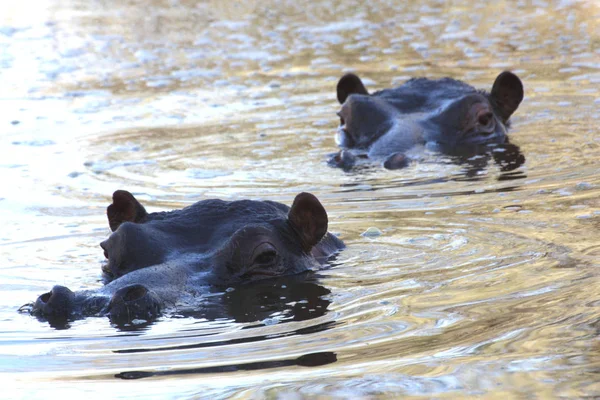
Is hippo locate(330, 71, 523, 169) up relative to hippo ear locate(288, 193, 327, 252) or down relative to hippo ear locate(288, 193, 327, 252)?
up

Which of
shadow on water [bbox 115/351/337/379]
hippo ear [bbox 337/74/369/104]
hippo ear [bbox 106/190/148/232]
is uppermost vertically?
hippo ear [bbox 337/74/369/104]

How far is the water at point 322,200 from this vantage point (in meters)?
4.44

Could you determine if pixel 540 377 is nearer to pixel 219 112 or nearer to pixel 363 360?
pixel 363 360

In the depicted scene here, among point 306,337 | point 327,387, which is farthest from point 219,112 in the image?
point 327,387

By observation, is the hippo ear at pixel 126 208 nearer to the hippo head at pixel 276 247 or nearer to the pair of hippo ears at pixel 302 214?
the pair of hippo ears at pixel 302 214

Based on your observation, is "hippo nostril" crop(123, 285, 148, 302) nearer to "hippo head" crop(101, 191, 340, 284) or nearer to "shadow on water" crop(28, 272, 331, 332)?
"shadow on water" crop(28, 272, 331, 332)

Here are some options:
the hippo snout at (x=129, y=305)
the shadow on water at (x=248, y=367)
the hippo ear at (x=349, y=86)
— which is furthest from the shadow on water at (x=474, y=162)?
the shadow on water at (x=248, y=367)

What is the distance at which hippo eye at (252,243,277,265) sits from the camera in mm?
6062

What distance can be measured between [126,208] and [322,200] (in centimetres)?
238

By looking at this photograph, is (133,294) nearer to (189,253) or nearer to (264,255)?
(189,253)

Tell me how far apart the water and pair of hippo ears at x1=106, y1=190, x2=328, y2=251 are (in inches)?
9.3

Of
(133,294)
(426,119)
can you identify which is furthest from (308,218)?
(426,119)

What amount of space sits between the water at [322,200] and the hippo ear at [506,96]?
8.5 inches

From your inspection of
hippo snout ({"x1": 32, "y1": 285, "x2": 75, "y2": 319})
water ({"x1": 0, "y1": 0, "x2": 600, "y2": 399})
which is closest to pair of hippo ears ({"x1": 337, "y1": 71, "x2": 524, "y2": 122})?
water ({"x1": 0, "y1": 0, "x2": 600, "y2": 399})
